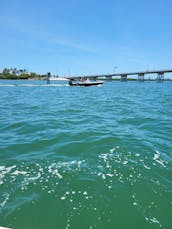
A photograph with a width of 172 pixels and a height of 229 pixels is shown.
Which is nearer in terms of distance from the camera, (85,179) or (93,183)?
(93,183)

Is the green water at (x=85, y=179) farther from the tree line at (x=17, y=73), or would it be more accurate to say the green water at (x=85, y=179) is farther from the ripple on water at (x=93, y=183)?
the tree line at (x=17, y=73)

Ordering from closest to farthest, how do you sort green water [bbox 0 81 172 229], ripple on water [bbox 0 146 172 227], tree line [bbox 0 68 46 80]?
1. green water [bbox 0 81 172 229]
2. ripple on water [bbox 0 146 172 227]
3. tree line [bbox 0 68 46 80]

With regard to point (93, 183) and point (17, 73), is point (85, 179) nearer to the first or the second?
point (93, 183)

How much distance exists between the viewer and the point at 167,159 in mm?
6426

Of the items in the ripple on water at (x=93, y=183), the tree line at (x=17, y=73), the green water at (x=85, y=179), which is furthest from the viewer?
the tree line at (x=17, y=73)

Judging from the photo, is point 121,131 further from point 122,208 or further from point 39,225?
point 39,225

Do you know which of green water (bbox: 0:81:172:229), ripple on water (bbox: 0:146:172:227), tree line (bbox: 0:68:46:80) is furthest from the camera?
tree line (bbox: 0:68:46:80)

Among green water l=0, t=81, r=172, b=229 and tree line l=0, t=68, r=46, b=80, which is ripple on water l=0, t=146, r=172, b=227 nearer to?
green water l=0, t=81, r=172, b=229

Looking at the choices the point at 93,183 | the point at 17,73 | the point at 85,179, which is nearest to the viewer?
the point at 93,183

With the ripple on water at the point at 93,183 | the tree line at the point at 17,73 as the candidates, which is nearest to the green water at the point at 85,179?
the ripple on water at the point at 93,183

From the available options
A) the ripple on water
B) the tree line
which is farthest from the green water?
the tree line

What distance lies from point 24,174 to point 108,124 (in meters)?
6.28

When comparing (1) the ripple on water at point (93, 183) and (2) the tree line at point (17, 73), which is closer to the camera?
(1) the ripple on water at point (93, 183)

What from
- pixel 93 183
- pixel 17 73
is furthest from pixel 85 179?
pixel 17 73
